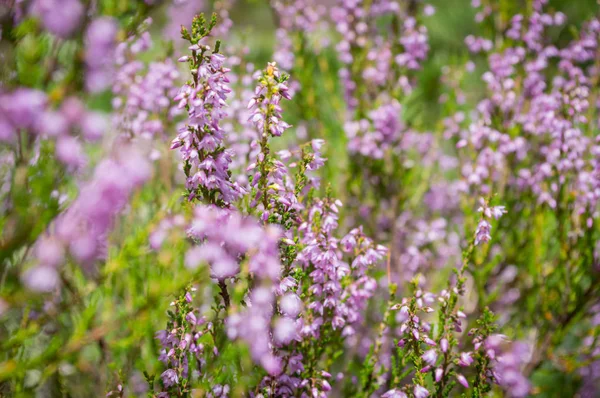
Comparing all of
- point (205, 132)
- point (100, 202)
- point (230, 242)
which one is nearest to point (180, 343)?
point (230, 242)

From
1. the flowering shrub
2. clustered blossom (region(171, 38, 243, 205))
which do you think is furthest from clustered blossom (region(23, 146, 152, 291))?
clustered blossom (region(171, 38, 243, 205))

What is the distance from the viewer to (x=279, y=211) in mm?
1779

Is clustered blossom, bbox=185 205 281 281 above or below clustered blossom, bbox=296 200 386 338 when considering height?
above

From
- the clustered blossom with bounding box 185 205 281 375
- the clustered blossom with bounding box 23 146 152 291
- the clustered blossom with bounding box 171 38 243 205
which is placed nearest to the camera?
the clustered blossom with bounding box 23 146 152 291

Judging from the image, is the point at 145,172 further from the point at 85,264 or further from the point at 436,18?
the point at 436,18

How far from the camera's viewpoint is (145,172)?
3.44 feet

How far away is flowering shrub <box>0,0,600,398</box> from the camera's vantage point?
4.27 feet

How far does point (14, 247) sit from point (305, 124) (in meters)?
3.21

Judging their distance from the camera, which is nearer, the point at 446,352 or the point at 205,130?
the point at 205,130

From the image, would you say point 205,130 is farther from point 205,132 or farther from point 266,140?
point 266,140

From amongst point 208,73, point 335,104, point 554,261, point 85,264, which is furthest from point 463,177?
point 85,264

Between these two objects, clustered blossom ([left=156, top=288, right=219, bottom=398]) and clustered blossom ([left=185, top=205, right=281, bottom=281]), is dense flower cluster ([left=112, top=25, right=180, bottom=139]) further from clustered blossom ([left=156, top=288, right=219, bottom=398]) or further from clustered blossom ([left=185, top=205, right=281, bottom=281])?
clustered blossom ([left=185, top=205, right=281, bottom=281])

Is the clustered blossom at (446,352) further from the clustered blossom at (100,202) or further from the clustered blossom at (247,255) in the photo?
the clustered blossom at (100,202)

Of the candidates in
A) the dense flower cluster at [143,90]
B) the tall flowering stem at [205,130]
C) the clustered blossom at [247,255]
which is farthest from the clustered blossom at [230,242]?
the dense flower cluster at [143,90]
